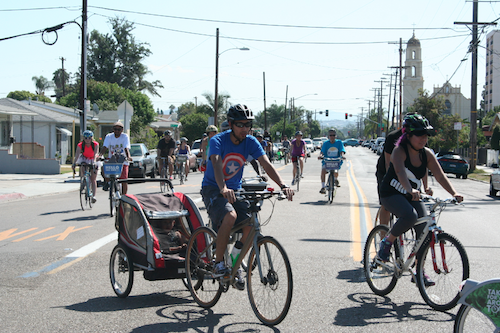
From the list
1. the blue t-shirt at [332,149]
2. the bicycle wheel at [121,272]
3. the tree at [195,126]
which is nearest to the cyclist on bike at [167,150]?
the blue t-shirt at [332,149]

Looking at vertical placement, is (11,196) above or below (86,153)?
below

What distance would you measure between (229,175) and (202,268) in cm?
93

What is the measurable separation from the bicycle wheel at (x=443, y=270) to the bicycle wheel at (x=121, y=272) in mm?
2808

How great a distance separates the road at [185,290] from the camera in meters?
4.64

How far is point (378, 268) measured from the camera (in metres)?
5.57

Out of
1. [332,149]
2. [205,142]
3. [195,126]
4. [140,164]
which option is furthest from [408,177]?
[195,126]

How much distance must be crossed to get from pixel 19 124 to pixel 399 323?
35.7 m

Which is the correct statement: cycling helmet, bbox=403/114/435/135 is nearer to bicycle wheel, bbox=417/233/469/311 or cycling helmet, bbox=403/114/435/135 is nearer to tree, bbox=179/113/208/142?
bicycle wheel, bbox=417/233/469/311

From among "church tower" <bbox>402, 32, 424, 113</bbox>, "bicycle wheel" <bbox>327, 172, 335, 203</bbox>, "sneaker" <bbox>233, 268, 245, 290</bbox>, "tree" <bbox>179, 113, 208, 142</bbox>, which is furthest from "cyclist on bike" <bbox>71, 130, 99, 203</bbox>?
"church tower" <bbox>402, 32, 424, 113</bbox>

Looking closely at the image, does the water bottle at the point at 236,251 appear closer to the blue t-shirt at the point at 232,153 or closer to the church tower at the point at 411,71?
the blue t-shirt at the point at 232,153

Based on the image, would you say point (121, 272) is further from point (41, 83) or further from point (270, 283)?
point (41, 83)

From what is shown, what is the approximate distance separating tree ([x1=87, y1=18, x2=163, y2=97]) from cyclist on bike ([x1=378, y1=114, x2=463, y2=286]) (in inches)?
2985

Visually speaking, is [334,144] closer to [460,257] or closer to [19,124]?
[460,257]

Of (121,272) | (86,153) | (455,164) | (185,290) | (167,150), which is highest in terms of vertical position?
(167,150)
